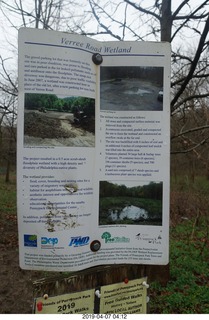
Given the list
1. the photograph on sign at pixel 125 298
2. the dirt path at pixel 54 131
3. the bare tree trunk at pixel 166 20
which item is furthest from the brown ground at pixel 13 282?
the bare tree trunk at pixel 166 20

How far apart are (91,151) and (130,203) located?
0.54 m

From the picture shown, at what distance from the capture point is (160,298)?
16.1ft

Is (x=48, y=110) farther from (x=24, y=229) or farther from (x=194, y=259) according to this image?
(x=194, y=259)

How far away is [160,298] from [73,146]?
3.73 meters

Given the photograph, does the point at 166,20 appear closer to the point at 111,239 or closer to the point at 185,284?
the point at 111,239

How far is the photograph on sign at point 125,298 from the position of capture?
232cm

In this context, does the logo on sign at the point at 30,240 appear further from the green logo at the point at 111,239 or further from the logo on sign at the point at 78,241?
the green logo at the point at 111,239

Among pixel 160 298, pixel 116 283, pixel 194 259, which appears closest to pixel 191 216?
pixel 194 259

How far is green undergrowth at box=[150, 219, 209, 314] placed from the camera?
4594 millimetres

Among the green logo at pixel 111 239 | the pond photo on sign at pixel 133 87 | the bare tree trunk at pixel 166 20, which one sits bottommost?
the green logo at pixel 111 239

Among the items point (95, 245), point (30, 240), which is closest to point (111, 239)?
point (95, 245)

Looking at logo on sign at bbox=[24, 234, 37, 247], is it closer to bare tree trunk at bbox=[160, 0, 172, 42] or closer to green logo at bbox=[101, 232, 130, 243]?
green logo at bbox=[101, 232, 130, 243]

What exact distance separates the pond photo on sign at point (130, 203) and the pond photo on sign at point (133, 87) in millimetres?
620

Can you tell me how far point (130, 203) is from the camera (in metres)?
2.43
